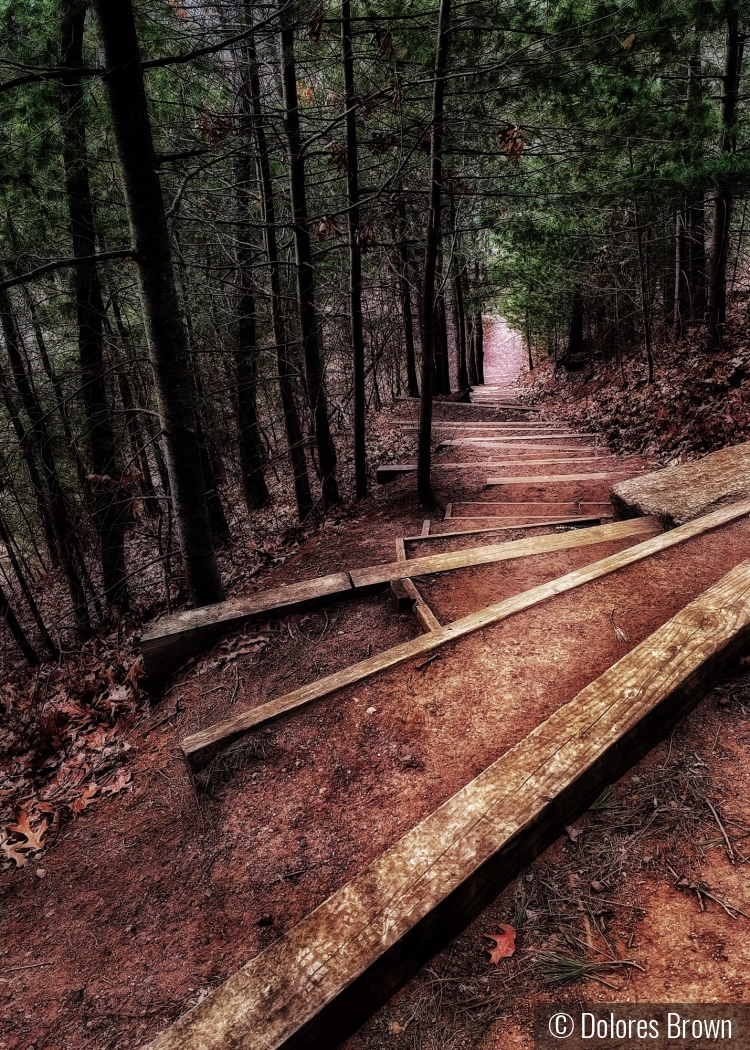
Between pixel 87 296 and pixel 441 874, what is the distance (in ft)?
28.9

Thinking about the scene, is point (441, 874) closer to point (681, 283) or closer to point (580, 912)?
point (580, 912)

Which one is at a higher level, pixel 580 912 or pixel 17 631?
pixel 580 912

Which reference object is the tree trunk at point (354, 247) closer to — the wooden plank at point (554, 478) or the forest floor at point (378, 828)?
the wooden plank at point (554, 478)

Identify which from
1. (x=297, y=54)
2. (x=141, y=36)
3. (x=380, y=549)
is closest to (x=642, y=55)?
(x=297, y=54)

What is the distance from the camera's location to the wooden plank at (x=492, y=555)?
15.8 feet

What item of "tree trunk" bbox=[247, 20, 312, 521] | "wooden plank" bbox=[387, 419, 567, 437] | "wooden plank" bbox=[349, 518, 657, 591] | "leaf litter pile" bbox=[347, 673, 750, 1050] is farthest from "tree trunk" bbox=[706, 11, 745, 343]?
"leaf litter pile" bbox=[347, 673, 750, 1050]

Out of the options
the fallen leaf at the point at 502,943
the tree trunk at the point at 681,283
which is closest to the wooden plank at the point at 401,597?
the fallen leaf at the point at 502,943

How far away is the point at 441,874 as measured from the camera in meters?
1.76

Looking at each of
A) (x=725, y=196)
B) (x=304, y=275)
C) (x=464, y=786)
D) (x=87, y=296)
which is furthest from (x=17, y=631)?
(x=725, y=196)

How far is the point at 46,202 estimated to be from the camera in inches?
→ 315

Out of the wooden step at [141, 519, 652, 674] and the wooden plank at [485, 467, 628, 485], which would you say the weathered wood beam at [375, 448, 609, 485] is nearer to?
the wooden plank at [485, 467, 628, 485]

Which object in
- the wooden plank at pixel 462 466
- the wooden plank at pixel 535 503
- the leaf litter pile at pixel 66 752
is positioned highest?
the wooden plank at pixel 462 466

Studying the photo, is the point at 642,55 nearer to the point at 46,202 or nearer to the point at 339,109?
the point at 339,109

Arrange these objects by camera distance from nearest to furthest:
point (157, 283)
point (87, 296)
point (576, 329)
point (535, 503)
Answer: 1. point (157, 283)
2. point (87, 296)
3. point (535, 503)
4. point (576, 329)
